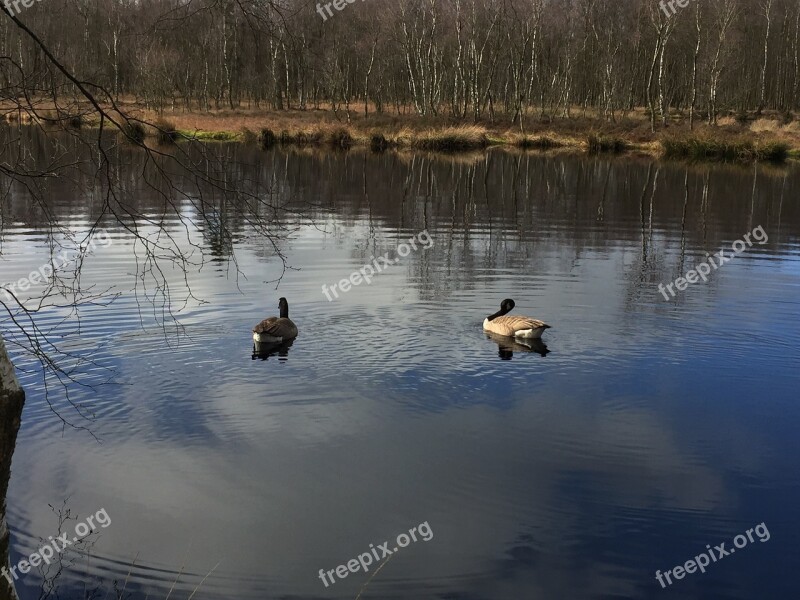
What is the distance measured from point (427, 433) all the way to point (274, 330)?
14.6ft

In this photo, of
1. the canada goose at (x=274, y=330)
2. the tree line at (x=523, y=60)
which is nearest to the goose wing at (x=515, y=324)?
the canada goose at (x=274, y=330)

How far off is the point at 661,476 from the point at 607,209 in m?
23.8

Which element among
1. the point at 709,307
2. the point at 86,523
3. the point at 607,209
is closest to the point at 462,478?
the point at 86,523

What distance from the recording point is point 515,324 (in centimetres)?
1461

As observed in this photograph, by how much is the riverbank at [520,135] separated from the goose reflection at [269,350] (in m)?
46.4

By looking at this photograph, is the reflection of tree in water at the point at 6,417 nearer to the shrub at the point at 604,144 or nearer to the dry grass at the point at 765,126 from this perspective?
the shrub at the point at 604,144

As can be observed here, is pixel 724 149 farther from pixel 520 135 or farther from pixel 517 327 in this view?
pixel 517 327

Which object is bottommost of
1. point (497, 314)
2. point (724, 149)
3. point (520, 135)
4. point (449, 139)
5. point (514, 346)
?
point (514, 346)

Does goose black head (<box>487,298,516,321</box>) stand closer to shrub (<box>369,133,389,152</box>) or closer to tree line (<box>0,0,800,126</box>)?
shrub (<box>369,133,389,152</box>)

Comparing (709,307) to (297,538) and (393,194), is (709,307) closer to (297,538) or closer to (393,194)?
(297,538)

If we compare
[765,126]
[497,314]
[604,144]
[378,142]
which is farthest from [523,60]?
[497,314]

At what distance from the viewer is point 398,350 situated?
547 inches

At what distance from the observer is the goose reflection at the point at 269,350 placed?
13.8 metres

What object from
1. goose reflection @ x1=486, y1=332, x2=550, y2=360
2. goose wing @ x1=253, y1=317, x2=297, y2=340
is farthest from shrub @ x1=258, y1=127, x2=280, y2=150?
goose reflection @ x1=486, y1=332, x2=550, y2=360
